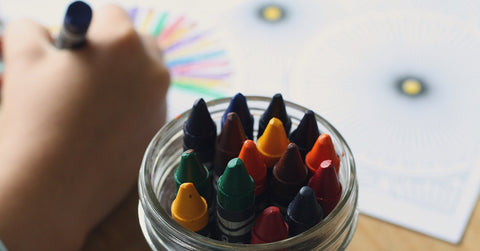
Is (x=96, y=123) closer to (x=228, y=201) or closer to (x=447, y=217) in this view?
(x=228, y=201)

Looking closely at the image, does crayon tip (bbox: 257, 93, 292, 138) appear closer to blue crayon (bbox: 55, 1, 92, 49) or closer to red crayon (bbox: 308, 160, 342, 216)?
red crayon (bbox: 308, 160, 342, 216)

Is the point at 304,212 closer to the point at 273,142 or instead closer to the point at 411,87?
the point at 273,142

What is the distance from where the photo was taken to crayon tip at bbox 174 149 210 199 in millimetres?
286

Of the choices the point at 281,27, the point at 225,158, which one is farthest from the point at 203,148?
the point at 281,27

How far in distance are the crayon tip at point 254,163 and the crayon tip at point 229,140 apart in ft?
0.04

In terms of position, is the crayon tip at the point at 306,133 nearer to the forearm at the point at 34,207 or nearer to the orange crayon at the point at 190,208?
the orange crayon at the point at 190,208

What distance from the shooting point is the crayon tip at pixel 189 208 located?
28 centimetres

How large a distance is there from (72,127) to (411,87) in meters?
0.37

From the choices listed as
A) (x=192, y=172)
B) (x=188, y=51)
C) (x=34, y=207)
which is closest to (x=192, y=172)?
(x=192, y=172)

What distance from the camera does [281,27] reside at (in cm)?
63

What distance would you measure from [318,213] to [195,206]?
0.07 meters

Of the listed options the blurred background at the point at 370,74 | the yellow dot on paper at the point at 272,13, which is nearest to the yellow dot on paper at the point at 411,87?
the blurred background at the point at 370,74

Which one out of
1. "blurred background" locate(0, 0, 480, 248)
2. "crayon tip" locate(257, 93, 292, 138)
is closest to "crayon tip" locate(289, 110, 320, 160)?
"crayon tip" locate(257, 93, 292, 138)

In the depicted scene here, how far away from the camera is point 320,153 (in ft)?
0.99
